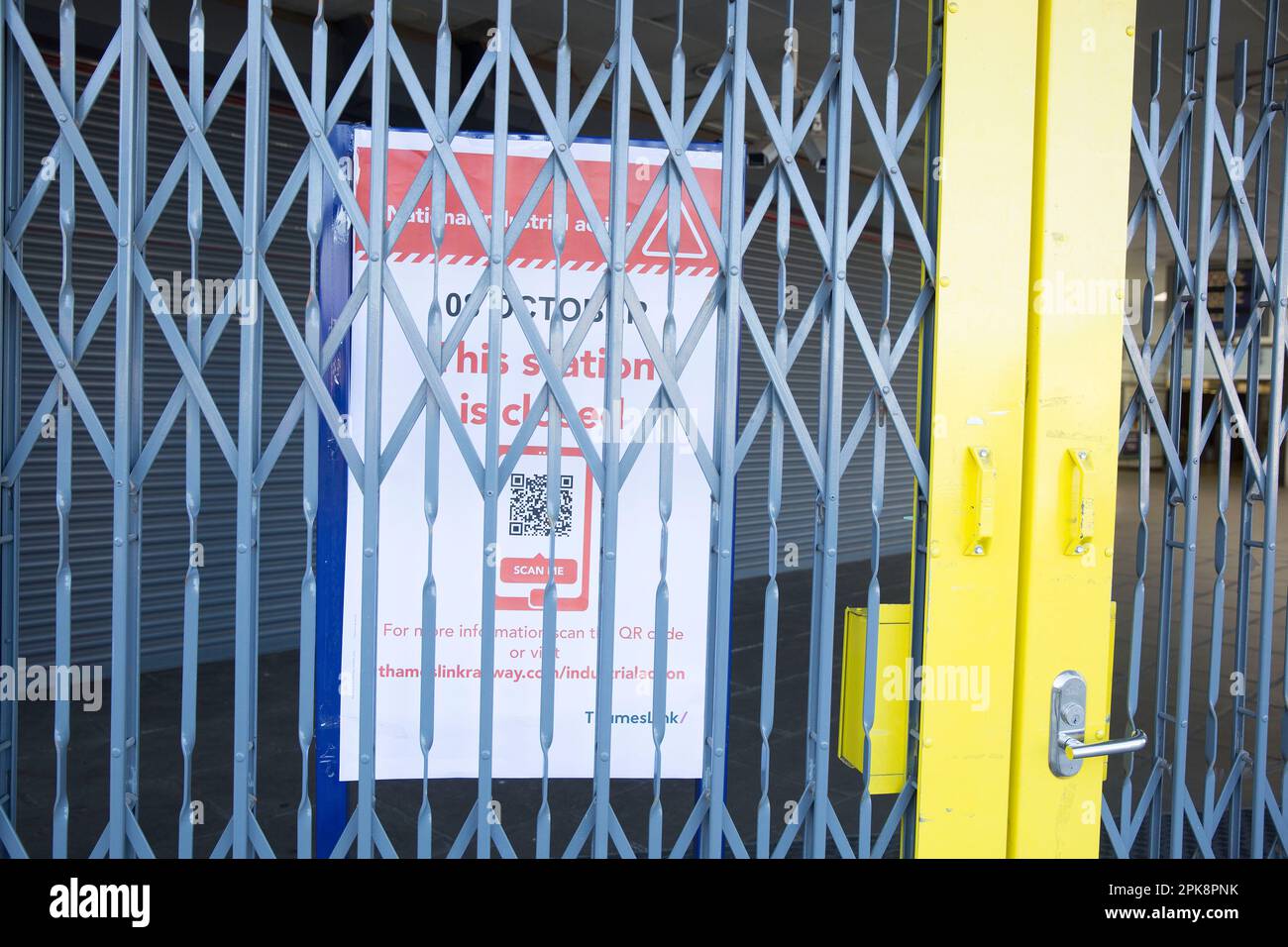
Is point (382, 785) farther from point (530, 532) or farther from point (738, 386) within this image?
point (738, 386)

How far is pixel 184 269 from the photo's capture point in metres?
6.39

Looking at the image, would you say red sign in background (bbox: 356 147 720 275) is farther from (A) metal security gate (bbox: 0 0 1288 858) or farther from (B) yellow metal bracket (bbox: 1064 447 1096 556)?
(B) yellow metal bracket (bbox: 1064 447 1096 556)

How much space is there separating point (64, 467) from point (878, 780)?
2052 mm

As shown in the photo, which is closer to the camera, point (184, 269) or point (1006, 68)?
point (1006, 68)

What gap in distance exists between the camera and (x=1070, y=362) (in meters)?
2.28

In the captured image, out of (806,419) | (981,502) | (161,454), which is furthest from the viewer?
(806,419)

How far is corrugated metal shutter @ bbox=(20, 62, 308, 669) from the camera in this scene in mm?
5797

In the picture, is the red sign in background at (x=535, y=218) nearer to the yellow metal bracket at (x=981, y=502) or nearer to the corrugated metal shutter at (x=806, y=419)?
the yellow metal bracket at (x=981, y=502)

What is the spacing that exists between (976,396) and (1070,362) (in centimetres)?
25

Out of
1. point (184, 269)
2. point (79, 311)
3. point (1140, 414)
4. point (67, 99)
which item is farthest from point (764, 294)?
point (67, 99)

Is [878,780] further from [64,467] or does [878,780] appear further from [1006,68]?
[64,467]
